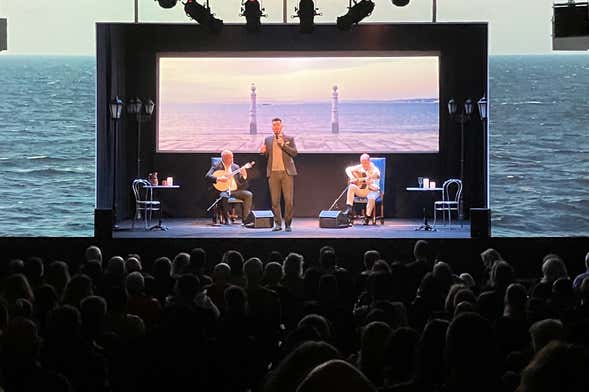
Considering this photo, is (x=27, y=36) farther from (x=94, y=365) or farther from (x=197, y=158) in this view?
(x=94, y=365)

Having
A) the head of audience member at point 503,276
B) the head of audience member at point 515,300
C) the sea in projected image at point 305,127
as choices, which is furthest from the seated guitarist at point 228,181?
the head of audience member at point 515,300

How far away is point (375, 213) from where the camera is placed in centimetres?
1379

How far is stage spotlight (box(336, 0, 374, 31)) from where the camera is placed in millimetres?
11844

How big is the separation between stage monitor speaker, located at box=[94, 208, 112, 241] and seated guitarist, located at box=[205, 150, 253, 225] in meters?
2.57

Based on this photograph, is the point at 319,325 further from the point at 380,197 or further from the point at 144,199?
the point at 144,199

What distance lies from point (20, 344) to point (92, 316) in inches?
29.4

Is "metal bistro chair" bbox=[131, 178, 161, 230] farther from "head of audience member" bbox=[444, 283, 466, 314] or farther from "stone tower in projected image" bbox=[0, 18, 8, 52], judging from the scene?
"head of audience member" bbox=[444, 283, 466, 314]

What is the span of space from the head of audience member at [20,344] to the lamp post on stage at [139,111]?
34.6 ft

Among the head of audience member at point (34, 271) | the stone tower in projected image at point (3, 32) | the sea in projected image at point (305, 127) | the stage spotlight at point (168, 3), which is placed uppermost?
the stage spotlight at point (168, 3)

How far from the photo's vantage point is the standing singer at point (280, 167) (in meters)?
12.7

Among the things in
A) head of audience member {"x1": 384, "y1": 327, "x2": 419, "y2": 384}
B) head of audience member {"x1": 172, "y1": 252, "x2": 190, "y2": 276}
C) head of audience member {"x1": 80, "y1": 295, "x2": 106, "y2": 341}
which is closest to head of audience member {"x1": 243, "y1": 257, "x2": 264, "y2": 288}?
head of audience member {"x1": 172, "y1": 252, "x2": 190, "y2": 276}

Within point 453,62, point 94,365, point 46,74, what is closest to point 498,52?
point 453,62

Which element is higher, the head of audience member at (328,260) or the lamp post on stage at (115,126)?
the lamp post on stage at (115,126)

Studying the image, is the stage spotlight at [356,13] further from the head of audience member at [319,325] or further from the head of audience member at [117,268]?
the head of audience member at [319,325]
